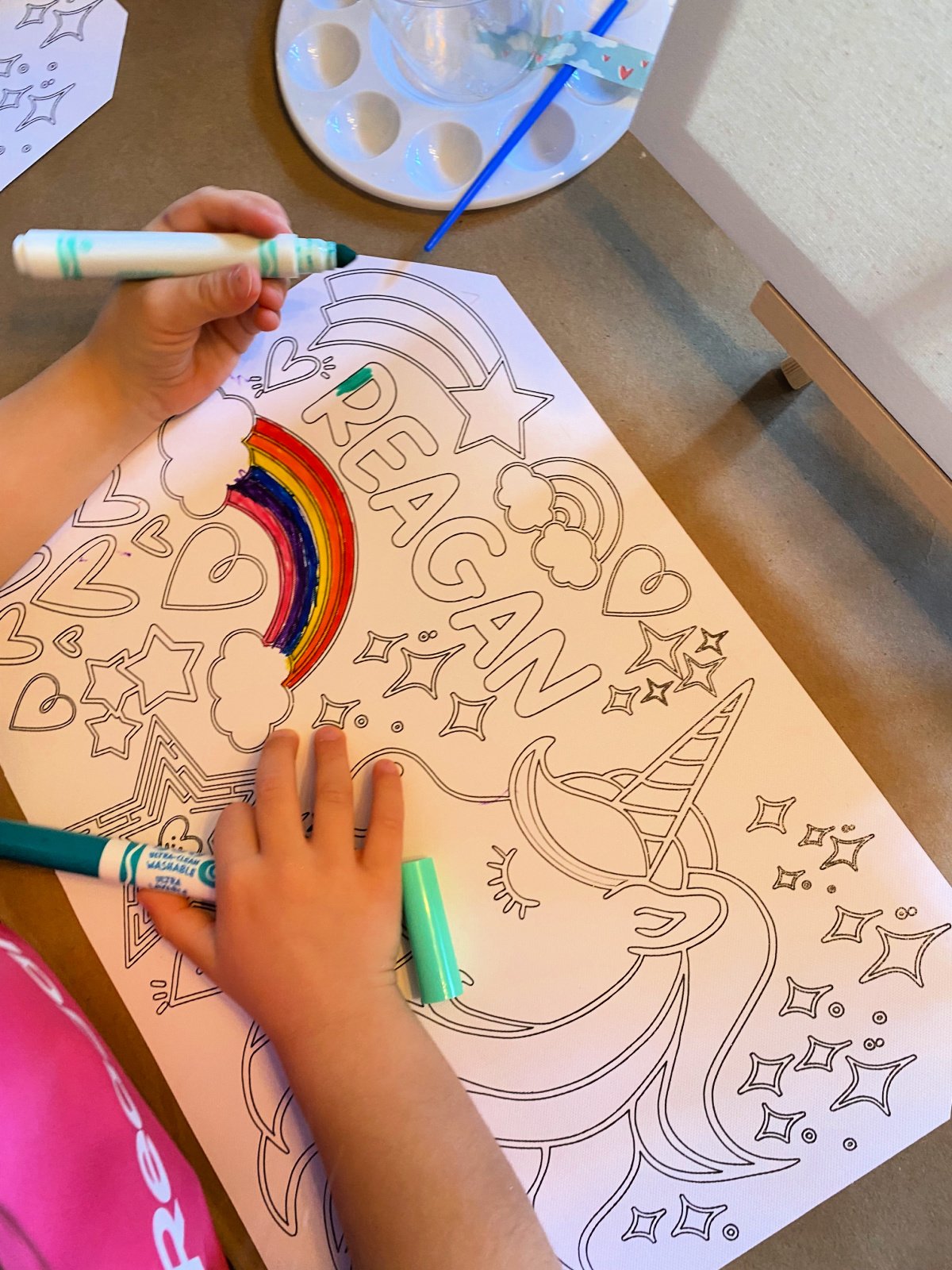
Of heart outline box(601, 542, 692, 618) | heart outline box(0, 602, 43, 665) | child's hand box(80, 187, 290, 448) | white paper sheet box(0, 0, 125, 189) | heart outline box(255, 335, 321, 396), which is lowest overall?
heart outline box(601, 542, 692, 618)

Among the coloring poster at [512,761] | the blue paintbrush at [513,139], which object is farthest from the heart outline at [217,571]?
the blue paintbrush at [513,139]

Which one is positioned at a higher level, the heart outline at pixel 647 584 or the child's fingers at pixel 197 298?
the child's fingers at pixel 197 298

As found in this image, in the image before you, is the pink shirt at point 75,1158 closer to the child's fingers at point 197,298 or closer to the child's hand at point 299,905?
the child's hand at point 299,905

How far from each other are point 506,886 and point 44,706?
0.28 metres

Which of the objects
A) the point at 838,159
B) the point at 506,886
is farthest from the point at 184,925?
the point at 838,159

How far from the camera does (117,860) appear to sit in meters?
0.44

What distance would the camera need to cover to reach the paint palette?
514mm

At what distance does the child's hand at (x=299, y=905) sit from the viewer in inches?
16.5

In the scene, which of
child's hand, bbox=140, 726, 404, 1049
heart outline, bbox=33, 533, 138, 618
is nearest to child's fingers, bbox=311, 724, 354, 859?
child's hand, bbox=140, 726, 404, 1049

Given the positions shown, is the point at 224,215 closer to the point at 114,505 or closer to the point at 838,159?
the point at 114,505

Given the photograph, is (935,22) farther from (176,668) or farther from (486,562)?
(176,668)

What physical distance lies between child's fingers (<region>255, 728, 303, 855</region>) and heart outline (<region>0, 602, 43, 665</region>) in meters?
0.15

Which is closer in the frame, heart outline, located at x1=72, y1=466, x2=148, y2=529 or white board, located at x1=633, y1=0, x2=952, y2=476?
white board, located at x1=633, y1=0, x2=952, y2=476

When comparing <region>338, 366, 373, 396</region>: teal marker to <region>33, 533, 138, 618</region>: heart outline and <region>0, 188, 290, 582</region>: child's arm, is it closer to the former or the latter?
<region>0, 188, 290, 582</region>: child's arm
